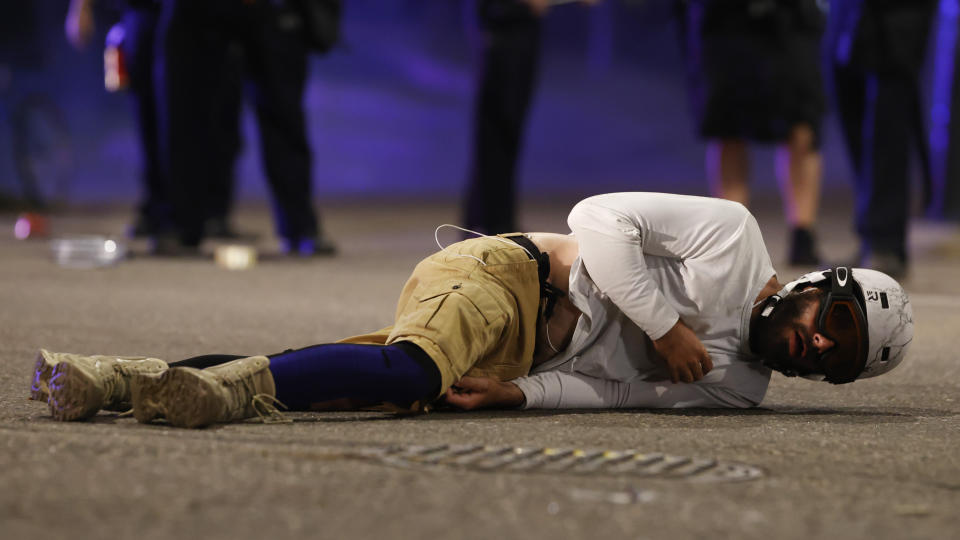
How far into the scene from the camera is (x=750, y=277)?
2.76 metres

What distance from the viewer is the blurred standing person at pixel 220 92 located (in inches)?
234

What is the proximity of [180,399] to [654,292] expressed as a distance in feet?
3.23

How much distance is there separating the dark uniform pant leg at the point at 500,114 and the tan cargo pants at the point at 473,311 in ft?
12.1

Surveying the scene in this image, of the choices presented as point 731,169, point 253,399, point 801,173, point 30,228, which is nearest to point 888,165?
point 801,173

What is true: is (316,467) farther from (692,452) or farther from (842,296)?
(842,296)

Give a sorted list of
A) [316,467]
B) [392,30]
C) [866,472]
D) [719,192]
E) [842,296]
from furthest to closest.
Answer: [392,30], [719,192], [842,296], [866,472], [316,467]

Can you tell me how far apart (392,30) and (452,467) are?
47.2ft

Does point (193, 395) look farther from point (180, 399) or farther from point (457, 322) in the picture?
point (457, 322)

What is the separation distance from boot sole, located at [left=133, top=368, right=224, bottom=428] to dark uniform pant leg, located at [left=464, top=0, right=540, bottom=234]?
421cm

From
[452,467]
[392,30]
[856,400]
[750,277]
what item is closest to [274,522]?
[452,467]

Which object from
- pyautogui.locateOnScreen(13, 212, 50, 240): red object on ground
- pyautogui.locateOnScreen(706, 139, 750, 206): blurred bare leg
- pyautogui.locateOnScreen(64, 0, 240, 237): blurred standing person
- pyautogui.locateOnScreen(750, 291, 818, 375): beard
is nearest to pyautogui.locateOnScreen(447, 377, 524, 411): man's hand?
pyautogui.locateOnScreen(750, 291, 818, 375): beard

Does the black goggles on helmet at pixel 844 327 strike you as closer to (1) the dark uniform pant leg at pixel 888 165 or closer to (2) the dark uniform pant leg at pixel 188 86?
(1) the dark uniform pant leg at pixel 888 165

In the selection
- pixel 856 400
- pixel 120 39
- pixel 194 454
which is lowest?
→ pixel 856 400

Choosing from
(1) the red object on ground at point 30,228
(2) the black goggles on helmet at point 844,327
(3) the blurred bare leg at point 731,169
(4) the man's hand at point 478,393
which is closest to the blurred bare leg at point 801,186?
(3) the blurred bare leg at point 731,169
